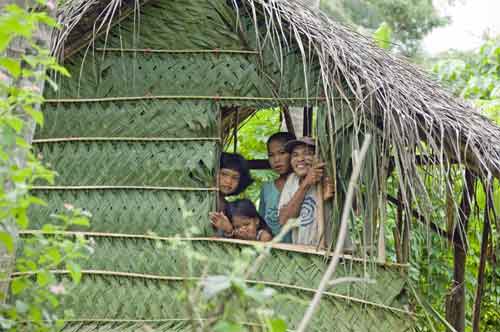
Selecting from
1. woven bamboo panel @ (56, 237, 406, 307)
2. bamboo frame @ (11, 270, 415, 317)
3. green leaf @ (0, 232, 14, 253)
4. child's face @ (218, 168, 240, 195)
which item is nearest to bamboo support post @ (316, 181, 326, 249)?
woven bamboo panel @ (56, 237, 406, 307)

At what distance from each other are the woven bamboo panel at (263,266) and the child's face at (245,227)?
402 mm

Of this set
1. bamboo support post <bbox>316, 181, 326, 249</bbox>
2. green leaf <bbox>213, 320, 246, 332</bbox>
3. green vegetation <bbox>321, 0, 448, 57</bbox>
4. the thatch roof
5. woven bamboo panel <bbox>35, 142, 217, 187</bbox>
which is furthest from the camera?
green vegetation <bbox>321, 0, 448, 57</bbox>

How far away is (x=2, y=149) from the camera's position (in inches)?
103

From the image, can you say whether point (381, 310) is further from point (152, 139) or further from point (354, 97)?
point (152, 139)

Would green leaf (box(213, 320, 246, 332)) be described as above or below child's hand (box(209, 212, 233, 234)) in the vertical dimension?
below

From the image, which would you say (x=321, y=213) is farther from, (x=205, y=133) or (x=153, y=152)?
(x=153, y=152)

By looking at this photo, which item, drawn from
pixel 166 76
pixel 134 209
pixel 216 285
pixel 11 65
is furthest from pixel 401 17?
pixel 216 285

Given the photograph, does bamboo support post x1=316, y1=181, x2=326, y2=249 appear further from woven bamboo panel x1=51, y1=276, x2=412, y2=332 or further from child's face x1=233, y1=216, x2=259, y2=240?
child's face x1=233, y1=216, x2=259, y2=240

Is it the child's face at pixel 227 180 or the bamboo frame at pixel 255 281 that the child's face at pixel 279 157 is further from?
the bamboo frame at pixel 255 281

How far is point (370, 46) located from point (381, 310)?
1546 millimetres

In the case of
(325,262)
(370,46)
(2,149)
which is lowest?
(325,262)

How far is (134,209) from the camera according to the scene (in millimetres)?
4547

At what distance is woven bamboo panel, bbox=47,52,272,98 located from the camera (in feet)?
15.0

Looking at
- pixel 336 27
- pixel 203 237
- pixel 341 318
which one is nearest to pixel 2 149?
pixel 203 237
